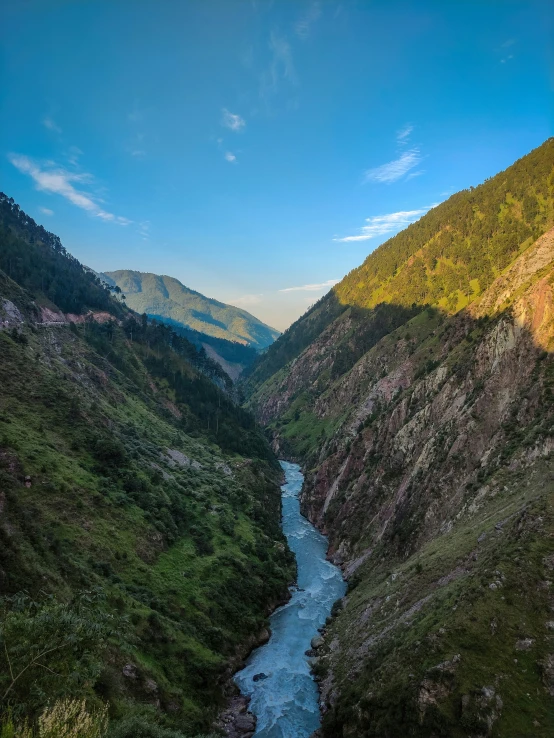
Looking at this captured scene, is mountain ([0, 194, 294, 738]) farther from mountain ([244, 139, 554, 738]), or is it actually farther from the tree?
mountain ([244, 139, 554, 738])

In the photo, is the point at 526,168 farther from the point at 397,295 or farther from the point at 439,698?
the point at 439,698

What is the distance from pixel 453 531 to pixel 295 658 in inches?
841

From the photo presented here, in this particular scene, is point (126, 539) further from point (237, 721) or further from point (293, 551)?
point (293, 551)

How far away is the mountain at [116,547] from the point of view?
65.6 feet

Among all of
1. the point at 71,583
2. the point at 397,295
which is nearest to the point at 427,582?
the point at 71,583

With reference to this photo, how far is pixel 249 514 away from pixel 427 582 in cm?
4193

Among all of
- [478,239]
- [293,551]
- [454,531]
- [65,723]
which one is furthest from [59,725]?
[478,239]

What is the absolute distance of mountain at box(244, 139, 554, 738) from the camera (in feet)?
79.8

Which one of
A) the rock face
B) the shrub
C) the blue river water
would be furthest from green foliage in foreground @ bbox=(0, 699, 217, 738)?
the blue river water

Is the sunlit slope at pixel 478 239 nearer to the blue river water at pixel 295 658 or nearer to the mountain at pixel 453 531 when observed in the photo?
the mountain at pixel 453 531

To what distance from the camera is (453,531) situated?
142 feet

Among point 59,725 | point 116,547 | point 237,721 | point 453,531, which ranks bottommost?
point 237,721

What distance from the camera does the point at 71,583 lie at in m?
32.4

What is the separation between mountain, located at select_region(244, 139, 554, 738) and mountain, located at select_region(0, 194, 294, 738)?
11.3 metres
